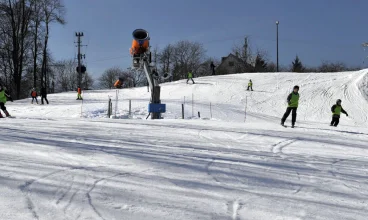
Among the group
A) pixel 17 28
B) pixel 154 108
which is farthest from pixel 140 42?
pixel 17 28

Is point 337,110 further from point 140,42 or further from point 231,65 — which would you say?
point 231,65

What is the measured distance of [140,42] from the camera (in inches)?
629

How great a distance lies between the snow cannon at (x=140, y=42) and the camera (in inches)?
631

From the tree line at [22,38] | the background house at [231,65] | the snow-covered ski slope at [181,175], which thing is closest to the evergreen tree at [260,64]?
the background house at [231,65]

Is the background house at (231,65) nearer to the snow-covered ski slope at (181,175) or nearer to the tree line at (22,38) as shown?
the tree line at (22,38)

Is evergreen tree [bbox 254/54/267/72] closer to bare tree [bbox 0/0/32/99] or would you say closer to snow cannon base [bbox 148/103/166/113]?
bare tree [bbox 0/0/32/99]

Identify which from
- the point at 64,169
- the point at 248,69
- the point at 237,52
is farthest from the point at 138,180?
the point at 237,52

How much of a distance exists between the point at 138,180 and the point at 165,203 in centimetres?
84

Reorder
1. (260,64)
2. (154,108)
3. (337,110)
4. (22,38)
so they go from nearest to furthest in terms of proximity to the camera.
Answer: (337,110)
(154,108)
(22,38)
(260,64)

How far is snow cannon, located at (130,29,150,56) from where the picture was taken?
16.0m

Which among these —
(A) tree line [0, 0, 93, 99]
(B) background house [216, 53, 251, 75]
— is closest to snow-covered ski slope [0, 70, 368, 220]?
(A) tree line [0, 0, 93, 99]

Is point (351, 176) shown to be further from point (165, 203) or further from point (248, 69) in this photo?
point (248, 69)

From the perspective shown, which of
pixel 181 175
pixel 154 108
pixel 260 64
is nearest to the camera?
pixel 181 175

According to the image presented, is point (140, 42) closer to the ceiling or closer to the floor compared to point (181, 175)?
closer to the ceiling
